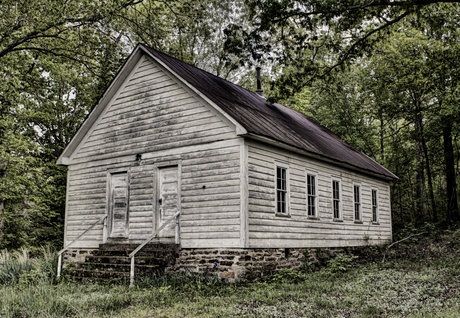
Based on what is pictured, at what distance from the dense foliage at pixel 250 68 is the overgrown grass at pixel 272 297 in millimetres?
5545

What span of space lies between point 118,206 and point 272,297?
7.34 metres

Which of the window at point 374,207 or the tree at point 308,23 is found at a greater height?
the tree at point 308,23

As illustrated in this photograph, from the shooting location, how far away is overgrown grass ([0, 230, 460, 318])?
8383mm

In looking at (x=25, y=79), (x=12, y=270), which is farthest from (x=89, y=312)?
(x=25, y=79)

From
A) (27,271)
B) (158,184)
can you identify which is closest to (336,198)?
(158,184)

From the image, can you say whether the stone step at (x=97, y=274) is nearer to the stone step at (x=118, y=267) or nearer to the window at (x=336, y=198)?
the stone step at (x=118, y=267)

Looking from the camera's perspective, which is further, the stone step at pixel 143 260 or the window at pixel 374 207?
the window at pixel 374 207

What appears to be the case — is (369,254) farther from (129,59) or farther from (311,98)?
(311,98)

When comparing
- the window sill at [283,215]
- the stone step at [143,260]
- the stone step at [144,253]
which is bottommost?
the stone step at [143,260]

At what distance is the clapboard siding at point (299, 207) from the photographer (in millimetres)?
13242

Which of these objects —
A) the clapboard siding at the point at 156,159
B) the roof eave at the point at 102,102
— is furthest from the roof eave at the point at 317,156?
the roof eave at the point at 102,102

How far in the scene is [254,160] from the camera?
43.7ft

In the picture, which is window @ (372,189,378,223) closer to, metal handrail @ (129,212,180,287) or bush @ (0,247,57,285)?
metal handrail @ (129,212,180,287)

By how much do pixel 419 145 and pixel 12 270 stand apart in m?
23.8
